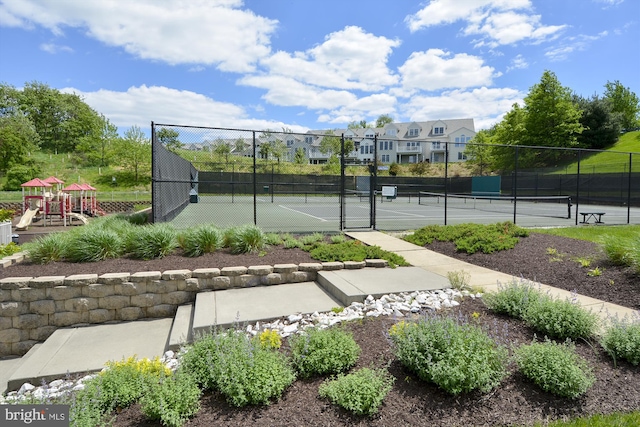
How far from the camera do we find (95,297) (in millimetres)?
5023

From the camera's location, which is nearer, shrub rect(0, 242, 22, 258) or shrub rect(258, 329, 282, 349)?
shrub rect(258, 329, 282, 349)

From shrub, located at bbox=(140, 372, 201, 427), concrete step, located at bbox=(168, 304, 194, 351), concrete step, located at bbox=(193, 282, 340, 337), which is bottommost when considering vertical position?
concrete step, located at bbox=(168, 304, 194, 351)

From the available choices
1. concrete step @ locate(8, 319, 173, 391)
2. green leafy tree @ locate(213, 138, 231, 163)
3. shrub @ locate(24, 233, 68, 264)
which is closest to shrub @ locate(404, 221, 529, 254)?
concrete step @ locate(8, 319, 173, 391)

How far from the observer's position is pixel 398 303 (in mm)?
4383

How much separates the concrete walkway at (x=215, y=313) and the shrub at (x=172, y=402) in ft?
3.30

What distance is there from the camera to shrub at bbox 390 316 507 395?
246 centimetres

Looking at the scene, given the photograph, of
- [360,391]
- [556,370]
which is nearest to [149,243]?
[360,391]

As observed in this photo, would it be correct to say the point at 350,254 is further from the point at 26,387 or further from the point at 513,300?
the point at 26,387

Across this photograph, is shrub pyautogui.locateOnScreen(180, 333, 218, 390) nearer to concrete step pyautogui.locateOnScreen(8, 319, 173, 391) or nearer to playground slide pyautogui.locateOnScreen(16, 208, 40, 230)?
concrete step pyautogui.locateOnScreen(8, 319, 173, 391)

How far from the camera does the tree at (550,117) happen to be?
39.2 m

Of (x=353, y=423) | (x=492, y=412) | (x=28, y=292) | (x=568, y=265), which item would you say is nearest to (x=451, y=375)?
(x=492, y=412)

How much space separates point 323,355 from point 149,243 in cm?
459

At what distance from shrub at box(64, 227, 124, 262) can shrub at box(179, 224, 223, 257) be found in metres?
1.08

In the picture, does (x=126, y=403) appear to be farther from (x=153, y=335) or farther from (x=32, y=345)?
(x=32, y=345)
